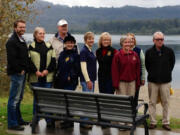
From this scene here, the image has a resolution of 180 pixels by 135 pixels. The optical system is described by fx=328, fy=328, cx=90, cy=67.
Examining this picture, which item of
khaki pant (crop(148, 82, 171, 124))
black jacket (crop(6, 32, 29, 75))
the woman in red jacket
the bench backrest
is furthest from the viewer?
khaki pant (crop(148, 82, 171, 124))

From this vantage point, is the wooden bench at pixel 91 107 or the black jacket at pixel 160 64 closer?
the wooden bench at pixel 91 107

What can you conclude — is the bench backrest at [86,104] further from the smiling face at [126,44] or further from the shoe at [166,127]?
the shoe at [166,127]

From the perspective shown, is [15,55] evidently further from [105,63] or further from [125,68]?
[125,68]

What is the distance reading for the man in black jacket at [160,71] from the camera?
22.0 ft

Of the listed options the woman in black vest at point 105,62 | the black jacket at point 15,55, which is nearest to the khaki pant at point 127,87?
the woman in black vest at point 105,62

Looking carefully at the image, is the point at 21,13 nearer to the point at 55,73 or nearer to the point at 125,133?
the point at 55,73

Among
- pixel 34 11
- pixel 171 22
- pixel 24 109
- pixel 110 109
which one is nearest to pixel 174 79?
pixel 34 11

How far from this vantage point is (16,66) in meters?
6.18

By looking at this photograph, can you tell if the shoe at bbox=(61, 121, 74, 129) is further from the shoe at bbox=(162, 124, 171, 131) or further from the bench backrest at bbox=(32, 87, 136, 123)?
the shoe at bbox=(162, 124, 171, 131)

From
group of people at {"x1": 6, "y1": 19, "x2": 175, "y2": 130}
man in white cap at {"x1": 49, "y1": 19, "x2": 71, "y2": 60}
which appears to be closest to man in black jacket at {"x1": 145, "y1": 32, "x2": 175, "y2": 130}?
group of people at {"x1": 6, "y1": 19, "x2": 175, "y2": 130}

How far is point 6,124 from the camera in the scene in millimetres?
6797

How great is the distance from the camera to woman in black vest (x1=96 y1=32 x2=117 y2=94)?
6.69 m

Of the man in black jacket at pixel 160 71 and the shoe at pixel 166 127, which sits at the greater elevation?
the man in black jacket at pixel 160 71

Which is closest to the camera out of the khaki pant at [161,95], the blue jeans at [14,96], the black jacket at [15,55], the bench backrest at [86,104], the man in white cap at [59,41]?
the bench backrest at [86,104]
